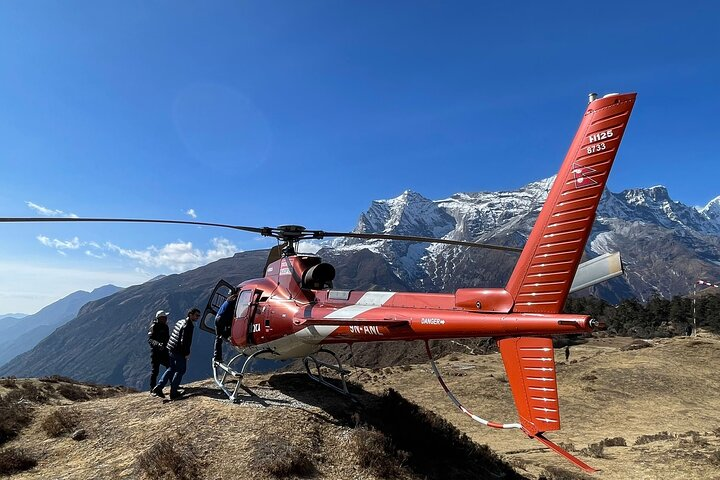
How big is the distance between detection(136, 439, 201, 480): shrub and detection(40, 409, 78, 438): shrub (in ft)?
10.6

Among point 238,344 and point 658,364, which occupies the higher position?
point 238,344

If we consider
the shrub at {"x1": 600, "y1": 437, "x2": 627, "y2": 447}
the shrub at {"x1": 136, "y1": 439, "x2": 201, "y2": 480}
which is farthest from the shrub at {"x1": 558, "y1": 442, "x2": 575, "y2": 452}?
the shrub at {"x1": 136, "y1": 439, "x2": 201, "y2": 480}

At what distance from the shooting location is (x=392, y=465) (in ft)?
32.4

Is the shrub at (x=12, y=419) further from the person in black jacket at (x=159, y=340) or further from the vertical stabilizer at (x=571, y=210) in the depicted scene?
the vertical stabilizer at (x=571, y=210)

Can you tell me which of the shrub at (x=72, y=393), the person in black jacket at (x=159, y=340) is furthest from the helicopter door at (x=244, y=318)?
the shrub at (x=72, y=393)

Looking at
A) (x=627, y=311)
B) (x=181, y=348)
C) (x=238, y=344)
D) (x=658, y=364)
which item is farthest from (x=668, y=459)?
(x=627, y=311)

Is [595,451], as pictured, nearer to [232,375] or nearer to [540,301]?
[540,301]

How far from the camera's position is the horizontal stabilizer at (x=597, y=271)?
22.8ft

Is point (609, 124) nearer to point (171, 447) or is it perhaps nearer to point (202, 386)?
point (171, 447)

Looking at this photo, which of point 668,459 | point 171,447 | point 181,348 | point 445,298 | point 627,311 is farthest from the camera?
point 627,311

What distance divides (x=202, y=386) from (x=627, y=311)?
75.2 m

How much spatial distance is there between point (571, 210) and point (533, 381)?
2.70 m

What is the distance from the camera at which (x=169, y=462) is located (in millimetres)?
9086

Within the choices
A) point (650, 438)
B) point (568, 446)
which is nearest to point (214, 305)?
point (568, 446)
